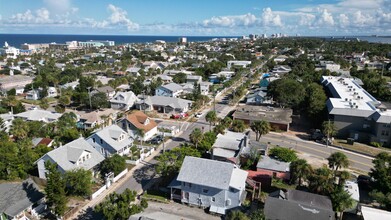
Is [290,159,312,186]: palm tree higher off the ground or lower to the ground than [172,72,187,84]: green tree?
lower

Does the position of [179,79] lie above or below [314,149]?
above

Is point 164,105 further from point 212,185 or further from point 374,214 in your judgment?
point 374,214

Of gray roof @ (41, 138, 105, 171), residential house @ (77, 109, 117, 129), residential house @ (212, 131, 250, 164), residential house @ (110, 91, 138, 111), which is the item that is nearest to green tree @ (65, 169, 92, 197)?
gray roof @ (41, 138, 105, 171)

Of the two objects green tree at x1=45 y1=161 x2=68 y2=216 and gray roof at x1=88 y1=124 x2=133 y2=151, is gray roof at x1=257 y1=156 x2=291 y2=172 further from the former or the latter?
green tree at x1=45 y1=161 x2=68 y2=216

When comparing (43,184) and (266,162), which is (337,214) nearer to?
(266,162)

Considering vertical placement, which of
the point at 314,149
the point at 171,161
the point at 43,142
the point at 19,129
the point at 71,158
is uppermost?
the point at 19,129

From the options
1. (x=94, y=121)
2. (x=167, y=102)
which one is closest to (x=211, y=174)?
(x=94, y=121)
